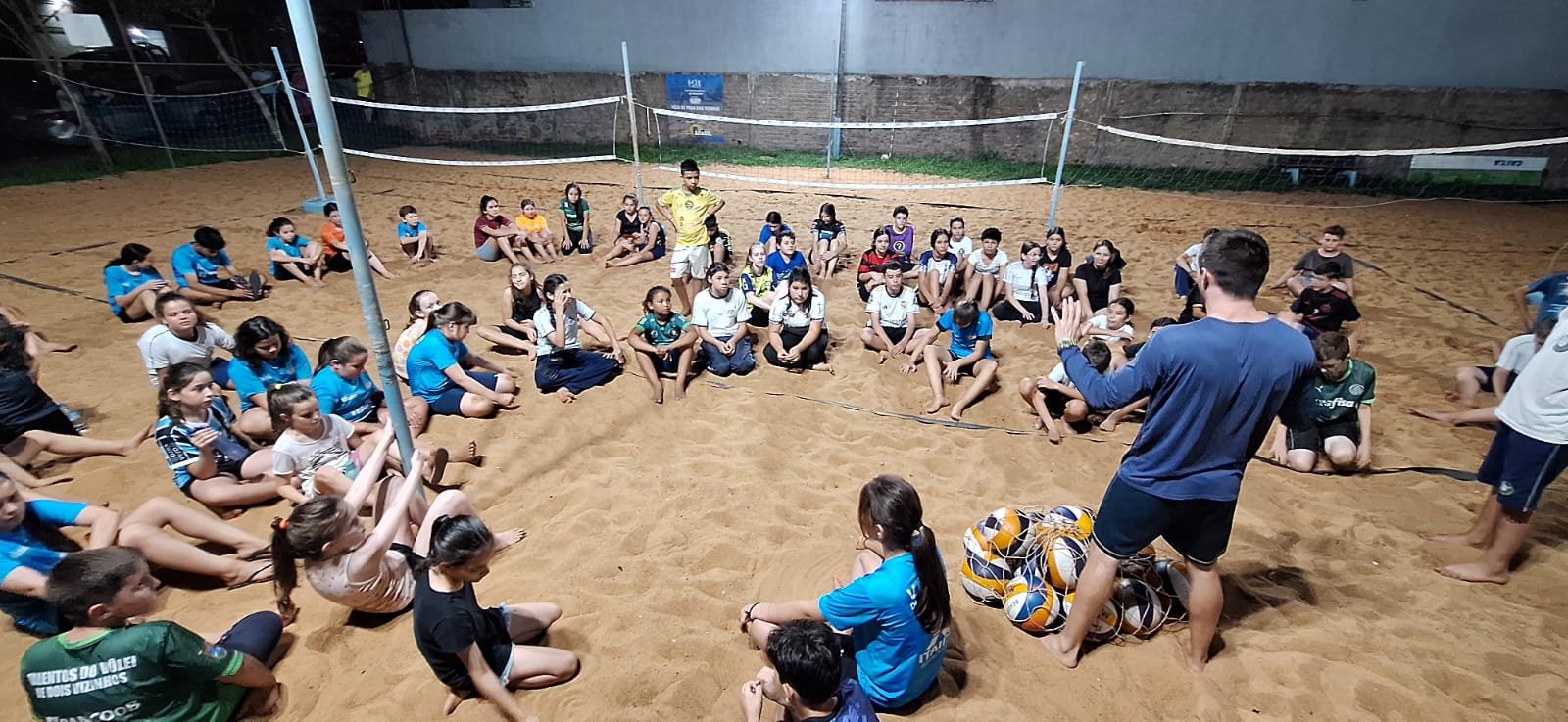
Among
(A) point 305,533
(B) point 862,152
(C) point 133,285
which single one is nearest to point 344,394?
(A) point 305,533

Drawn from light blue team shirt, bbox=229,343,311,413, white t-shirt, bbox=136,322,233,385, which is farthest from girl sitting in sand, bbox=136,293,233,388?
light blue team shirt, bbox=229,343,311,413

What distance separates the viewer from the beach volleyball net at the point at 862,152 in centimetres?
1323

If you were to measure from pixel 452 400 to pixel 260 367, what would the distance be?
112 cm

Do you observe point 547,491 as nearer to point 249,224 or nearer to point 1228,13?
point 249,224

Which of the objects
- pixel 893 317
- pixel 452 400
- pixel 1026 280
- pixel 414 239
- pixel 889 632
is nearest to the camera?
pixel 889 632

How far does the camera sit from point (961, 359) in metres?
5.35

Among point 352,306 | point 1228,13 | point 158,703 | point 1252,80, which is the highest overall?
point 1228,13

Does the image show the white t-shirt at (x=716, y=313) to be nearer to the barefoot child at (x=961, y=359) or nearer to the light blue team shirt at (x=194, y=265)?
the barefoot child at (x=961, y=359)

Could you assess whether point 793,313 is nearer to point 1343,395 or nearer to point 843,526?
point 843,526

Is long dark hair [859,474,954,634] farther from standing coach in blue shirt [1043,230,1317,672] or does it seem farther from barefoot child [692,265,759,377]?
barefoot child [692,265,759,377]

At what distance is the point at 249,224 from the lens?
934 centimetres

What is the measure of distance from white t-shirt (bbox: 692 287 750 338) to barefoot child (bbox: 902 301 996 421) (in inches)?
58.9

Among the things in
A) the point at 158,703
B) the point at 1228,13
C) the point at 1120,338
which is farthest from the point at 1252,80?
the point at 158,703

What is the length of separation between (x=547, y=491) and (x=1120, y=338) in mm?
4464
